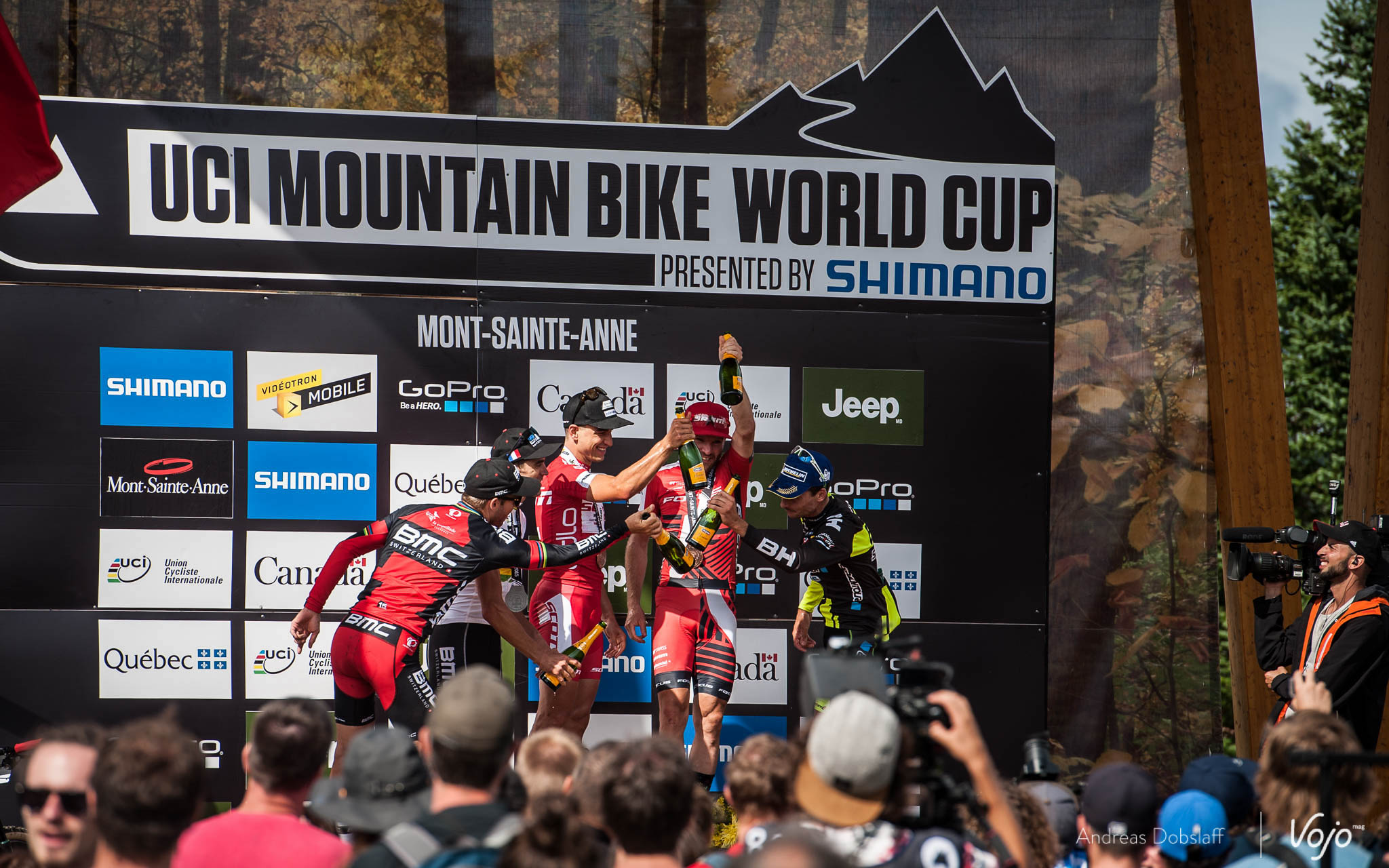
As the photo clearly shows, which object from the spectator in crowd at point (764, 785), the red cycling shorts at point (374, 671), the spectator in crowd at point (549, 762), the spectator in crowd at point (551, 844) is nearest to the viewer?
the spectator in crowd at point (551, 844)

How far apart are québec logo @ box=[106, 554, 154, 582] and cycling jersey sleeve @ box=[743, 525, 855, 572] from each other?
280 cm

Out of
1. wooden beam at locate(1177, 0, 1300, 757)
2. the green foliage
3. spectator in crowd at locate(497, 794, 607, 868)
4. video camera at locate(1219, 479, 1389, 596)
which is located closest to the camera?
spectator in crowd at locate(497, 794, 607, 868)

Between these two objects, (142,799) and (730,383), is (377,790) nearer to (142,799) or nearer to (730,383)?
(142,799)

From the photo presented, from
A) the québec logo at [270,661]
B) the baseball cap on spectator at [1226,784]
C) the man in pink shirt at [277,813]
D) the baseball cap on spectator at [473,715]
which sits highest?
the baseball cap on spectator at [473,715]

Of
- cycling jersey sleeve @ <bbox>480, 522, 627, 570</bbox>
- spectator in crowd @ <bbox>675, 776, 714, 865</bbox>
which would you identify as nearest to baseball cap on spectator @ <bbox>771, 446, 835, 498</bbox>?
A: cycling jersey sleeve @ <bbox>480, 522, 627, 570</bbox>

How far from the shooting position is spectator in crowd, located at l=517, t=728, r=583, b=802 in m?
2.55

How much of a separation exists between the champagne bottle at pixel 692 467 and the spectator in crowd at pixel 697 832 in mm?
2277

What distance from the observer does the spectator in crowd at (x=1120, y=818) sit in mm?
2193

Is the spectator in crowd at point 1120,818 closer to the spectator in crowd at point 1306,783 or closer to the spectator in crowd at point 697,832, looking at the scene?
the spectator in crowd at point 1306,783

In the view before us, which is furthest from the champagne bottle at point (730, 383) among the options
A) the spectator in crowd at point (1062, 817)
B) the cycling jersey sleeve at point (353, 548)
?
the spectator in crowd at point (1062, 817)

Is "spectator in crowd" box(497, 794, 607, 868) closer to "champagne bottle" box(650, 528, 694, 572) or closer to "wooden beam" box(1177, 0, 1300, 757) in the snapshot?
"champagne bottle" box(650, 528, 694, 572)

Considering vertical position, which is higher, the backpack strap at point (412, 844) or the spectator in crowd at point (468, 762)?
the spectator in crowd at point (468, 762)

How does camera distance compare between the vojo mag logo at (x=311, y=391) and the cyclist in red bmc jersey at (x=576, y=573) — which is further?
the vojo mag logo at (x=311, y=391)

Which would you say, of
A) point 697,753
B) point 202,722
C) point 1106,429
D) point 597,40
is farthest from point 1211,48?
point 202,722
